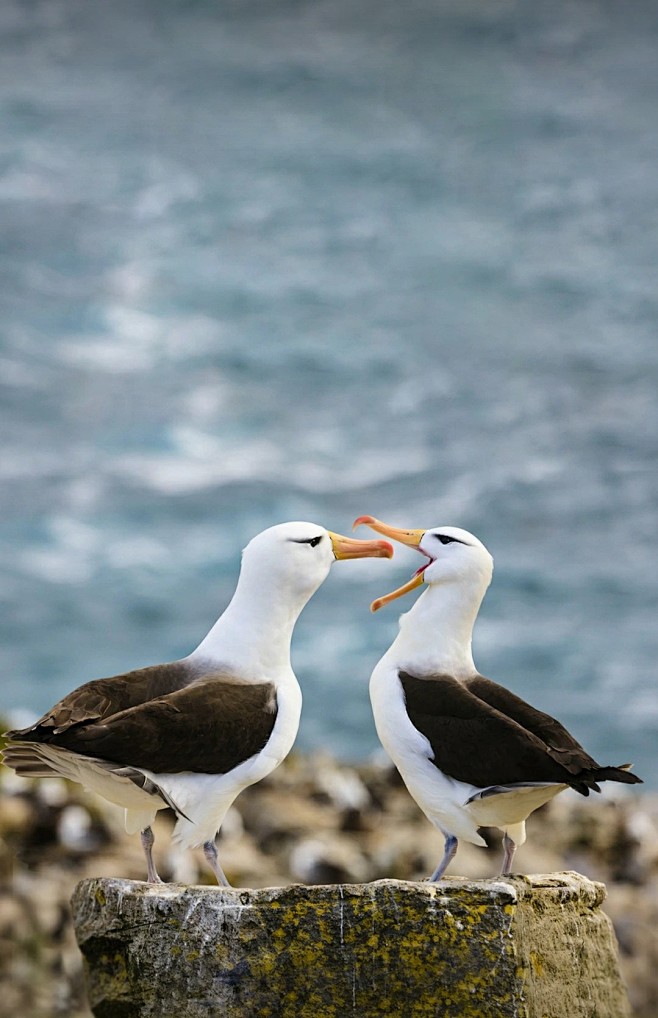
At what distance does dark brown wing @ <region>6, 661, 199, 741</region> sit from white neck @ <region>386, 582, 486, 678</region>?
1.35 m

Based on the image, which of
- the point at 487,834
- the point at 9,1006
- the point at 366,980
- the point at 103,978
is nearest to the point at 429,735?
the point at 366,980

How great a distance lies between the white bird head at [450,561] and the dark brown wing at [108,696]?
4.62ft

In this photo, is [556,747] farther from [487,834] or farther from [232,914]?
[487,834]

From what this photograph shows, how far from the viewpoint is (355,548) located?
8.66 meters

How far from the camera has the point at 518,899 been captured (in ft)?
24.2

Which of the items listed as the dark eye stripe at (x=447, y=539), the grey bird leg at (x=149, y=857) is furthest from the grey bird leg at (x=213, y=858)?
the dark eye stripe at (x=447, y=539)

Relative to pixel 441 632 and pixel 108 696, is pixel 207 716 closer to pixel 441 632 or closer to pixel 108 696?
pixel 108 696

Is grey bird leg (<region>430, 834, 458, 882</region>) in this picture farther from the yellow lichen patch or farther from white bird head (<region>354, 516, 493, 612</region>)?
white bird head (<region>354, 516, 493, 612</region>)

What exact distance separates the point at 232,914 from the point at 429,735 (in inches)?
59.7

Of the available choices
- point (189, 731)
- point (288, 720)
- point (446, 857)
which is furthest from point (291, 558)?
point (446, 857)

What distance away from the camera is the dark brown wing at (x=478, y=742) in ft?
24.1

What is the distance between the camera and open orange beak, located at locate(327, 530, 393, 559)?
28.3 feet

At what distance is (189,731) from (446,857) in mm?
1685

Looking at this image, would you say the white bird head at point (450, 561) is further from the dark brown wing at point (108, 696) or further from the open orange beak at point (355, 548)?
the dark brown wing at point (108, 696)
